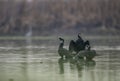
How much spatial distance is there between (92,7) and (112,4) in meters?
4.38

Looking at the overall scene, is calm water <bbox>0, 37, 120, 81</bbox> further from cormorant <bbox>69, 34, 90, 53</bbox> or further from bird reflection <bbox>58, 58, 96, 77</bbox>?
cormorant <bbox>69, 34, 90, 53</bbox>

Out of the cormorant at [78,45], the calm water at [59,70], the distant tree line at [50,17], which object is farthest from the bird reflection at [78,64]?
the distant tree line at [50,17]

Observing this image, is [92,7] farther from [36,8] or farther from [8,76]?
[8,76]

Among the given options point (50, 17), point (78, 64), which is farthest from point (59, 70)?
point (50, 17)

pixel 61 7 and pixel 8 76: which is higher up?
pixel 61 7

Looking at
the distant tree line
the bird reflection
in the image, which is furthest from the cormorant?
the distant tree line

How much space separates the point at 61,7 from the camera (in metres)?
87.4

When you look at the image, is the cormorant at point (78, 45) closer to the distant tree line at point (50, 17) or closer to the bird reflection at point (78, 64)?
the bird reflection at point (78, 64)

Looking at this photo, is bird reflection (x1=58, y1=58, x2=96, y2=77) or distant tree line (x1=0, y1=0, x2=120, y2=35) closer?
bird reflection (x1=58, y1=58, x2=96, y2=77)

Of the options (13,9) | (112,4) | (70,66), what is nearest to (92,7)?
(112,4)

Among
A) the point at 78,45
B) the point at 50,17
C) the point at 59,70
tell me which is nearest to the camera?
the point at 59,70

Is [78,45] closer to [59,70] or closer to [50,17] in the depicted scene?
[59,70]

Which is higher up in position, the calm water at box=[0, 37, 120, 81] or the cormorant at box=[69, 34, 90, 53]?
the cormorant at box=[69, 34, 90, 53]

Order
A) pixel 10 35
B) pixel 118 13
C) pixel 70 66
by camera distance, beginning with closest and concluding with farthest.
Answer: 1. pixel 70 66
2. pixel 10 35
3. pixel 118 13
